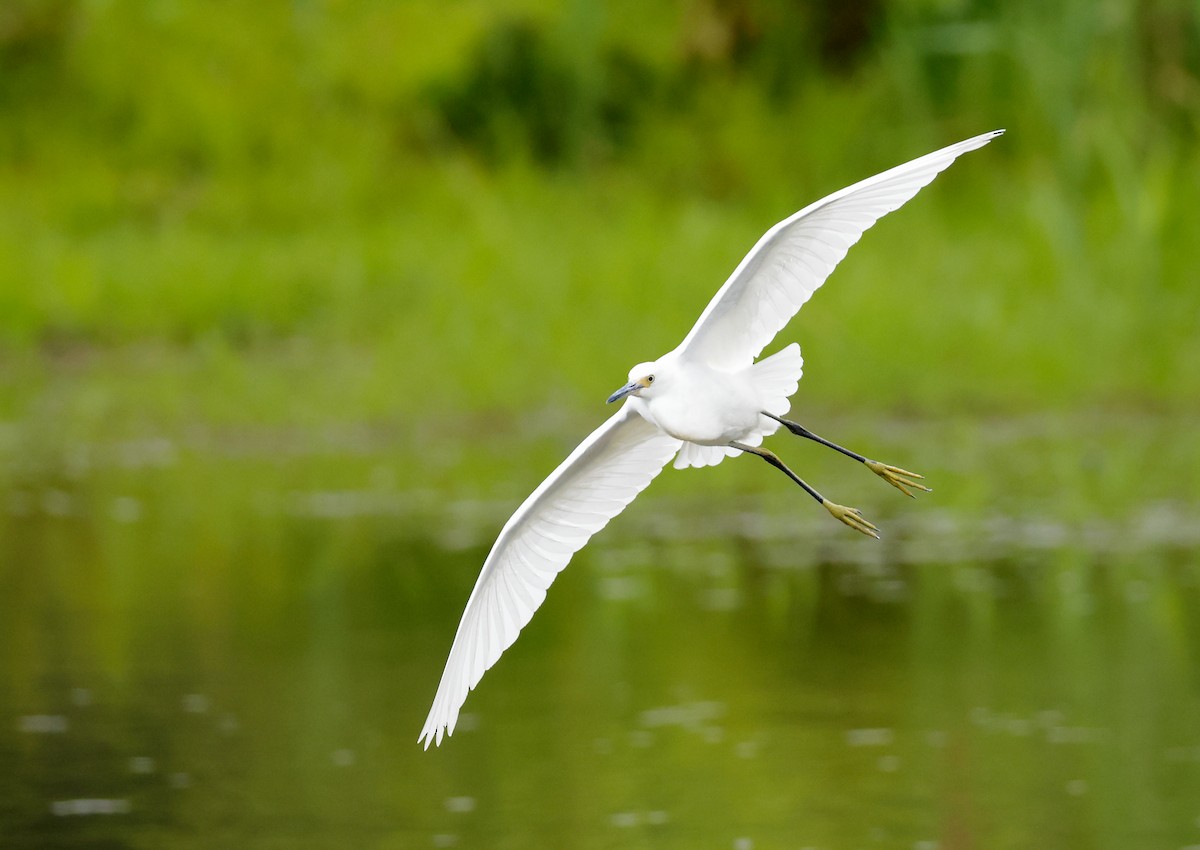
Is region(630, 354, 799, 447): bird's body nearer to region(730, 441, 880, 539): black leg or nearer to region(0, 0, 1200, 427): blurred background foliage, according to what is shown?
→ region(730, 441, 880, 539): black leg

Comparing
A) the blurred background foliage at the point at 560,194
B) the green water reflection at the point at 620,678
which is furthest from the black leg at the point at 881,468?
the blurred background foliage at the point at 560,194

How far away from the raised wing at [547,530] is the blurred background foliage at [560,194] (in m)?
8.58

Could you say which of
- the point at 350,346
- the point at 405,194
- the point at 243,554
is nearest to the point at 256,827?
the point at 243,554

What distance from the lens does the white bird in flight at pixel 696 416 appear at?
657 centimetres

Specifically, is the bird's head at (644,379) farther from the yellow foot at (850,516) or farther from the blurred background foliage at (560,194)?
the blurred background foliage at (560,194)

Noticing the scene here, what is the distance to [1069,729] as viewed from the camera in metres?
8.49

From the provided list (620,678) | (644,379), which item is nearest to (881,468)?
(644,379)

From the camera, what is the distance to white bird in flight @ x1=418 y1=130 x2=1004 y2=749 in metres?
6.57

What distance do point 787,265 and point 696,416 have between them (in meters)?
0.51

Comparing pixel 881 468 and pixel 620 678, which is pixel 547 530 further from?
pixel 620 678

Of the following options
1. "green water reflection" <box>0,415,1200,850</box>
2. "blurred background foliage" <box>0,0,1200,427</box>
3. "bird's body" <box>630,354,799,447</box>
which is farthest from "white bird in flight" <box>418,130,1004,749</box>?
"blurred background foliage" <box>0,0,1200,427</box>

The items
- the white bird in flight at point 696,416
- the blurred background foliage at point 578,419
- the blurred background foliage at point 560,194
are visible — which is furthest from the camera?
the blurred background foliage at point 560,194

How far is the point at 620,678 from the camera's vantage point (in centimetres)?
954

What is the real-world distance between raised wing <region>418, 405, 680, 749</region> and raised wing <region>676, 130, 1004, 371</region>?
0.34 m
